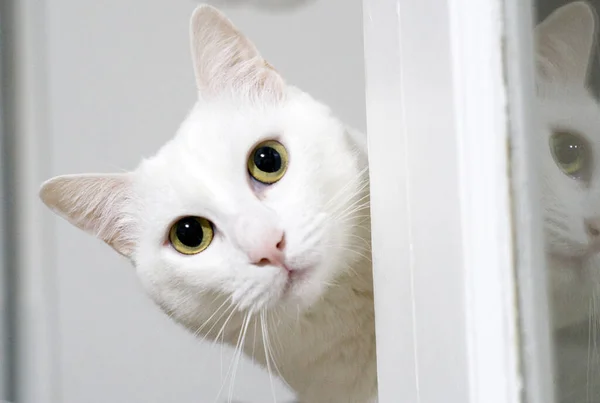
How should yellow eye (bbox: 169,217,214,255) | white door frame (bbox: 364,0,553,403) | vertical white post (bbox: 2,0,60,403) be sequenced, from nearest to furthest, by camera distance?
1. white door frame (bbox: 364,0,553,403)
2. yellow eye (bbox: 169,217,214,255)
3. vertical white post (bbox: 2,0,60,403)

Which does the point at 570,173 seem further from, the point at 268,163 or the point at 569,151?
the point at 268,163

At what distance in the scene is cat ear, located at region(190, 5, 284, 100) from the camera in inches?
30.1

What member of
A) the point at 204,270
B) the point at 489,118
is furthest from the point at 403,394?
the point at 204,270

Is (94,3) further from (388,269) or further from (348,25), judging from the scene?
(388,269)

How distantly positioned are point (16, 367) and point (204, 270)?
818mm

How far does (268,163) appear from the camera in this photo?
0.71 m

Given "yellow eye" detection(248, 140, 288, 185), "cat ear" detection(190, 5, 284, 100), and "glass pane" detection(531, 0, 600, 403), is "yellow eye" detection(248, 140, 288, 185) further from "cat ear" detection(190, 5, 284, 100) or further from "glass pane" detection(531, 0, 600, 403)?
"glass pane" detection(531, 0, 600, 403)

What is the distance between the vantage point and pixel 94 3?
120 centimetres

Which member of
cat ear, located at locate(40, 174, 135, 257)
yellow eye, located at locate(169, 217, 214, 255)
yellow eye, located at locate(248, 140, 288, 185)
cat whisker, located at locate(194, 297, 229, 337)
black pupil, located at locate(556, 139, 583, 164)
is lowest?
cat whisker, located at locate(194, 297, 229, 337)

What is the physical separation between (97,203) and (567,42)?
2.27 ft

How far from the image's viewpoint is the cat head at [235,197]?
0.63 m

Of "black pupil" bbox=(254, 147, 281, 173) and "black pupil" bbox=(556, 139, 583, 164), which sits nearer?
"black pupil" bbox=(556, 139, 583, 164)

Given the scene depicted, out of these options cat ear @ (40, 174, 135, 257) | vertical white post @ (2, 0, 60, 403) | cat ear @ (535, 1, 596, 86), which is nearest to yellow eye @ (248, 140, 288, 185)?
cat ear @ (40, 174, 135, 257)

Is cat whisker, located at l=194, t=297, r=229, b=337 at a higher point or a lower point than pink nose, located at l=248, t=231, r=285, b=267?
lower
